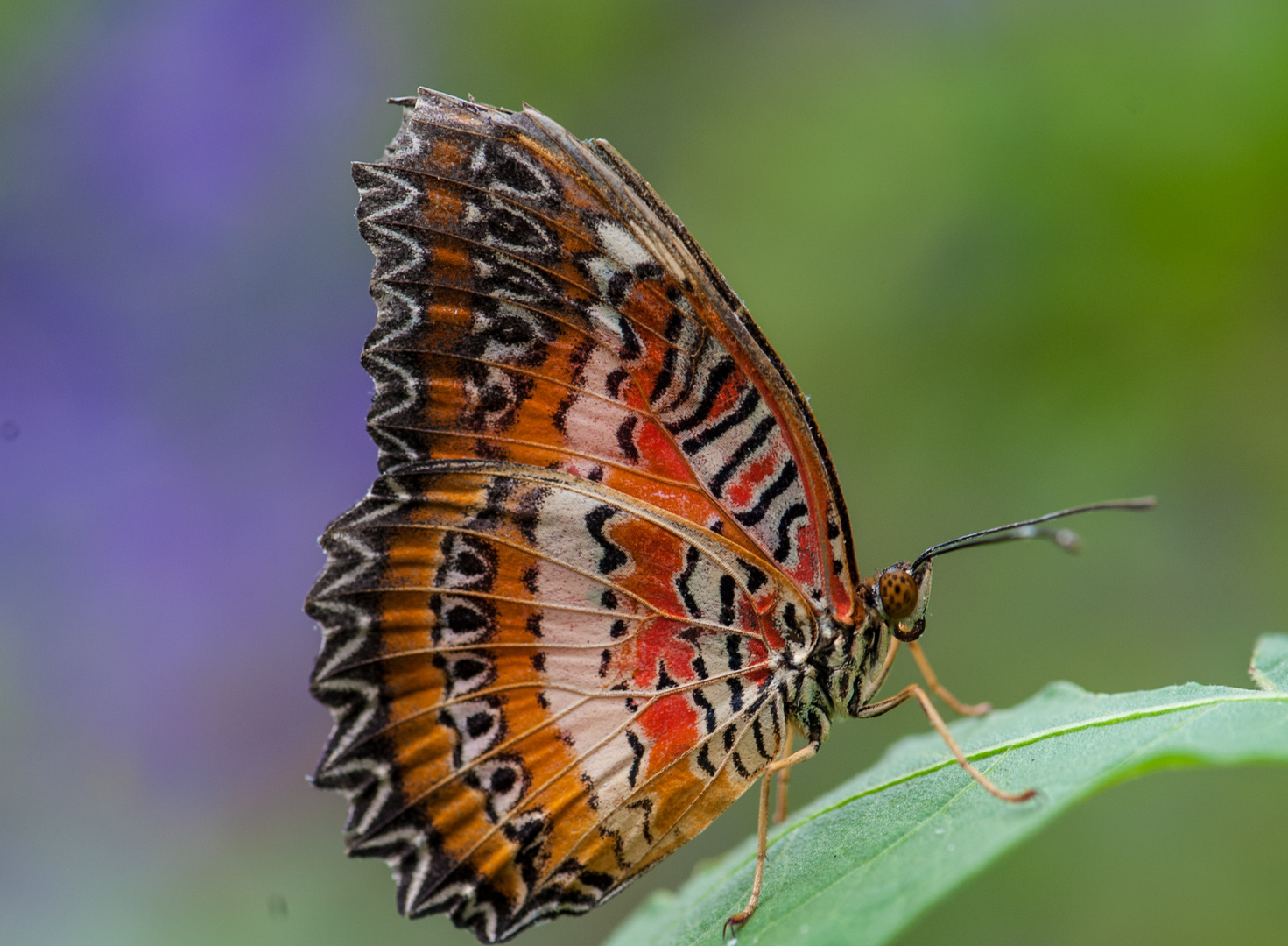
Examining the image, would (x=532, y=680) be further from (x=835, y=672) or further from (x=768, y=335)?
(x=768, y=335)

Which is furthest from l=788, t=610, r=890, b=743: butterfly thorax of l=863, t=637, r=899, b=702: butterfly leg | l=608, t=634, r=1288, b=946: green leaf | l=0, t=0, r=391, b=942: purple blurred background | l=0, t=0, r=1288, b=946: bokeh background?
l=0, t=0, r=391, b=942: purple blurred background

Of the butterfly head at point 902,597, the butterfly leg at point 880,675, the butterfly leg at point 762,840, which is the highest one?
the butterfly head at point 902,597

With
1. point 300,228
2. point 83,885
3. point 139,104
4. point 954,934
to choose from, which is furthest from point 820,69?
point 83,885

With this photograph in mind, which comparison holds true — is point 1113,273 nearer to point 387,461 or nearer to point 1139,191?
point 1139,191

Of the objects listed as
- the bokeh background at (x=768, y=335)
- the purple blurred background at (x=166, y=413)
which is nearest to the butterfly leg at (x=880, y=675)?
the bokeh background at (x=768, y=335)

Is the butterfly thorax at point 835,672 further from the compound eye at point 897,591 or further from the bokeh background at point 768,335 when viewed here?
the bokeh background at point 768,335

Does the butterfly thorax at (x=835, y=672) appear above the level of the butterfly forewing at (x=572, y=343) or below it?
below
